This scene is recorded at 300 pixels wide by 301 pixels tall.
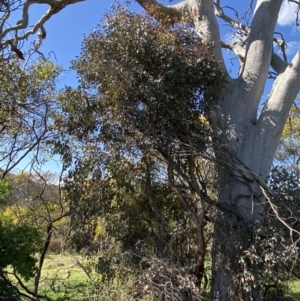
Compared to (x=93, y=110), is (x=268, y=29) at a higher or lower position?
higher

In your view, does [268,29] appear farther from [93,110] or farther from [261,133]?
[93,110]

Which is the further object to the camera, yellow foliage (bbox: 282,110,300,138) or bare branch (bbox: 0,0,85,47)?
yellow foliage (bbox: 282,110,300,138)

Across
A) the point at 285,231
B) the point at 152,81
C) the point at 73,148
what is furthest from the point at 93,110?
the point at 285,231

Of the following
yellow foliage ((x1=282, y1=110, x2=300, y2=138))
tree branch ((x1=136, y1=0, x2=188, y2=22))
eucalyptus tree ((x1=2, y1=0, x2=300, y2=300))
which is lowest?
eucalyptus tree ((x1=2, y1=0, x2=300, y2=300))

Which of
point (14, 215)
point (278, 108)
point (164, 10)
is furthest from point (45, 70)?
point (278, 108)

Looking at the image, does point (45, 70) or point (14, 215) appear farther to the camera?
point (45, 70)

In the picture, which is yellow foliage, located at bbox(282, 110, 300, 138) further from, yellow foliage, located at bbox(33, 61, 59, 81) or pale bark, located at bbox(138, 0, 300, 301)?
yellow foliage, located at bbox(33, 61, 59, 81)

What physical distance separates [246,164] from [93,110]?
94.4 inches

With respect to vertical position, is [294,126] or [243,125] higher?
[294,126]

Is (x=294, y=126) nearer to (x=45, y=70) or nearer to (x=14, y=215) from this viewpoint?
(x=45, y=70)

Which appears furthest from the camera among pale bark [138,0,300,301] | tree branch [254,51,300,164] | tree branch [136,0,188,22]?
tree branch [136,0,188,22]

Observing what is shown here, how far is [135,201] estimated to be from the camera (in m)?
6.03

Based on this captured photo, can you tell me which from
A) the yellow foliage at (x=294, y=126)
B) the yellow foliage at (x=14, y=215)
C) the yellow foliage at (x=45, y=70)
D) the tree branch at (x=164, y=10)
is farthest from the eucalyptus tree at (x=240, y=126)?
the yellow foliage at (x=294, y=126)

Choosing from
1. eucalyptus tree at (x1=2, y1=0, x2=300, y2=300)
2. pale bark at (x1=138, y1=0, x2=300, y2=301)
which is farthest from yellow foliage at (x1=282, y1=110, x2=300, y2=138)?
pale bark at (x1=138, y1=0, x2=300, y2=301)
